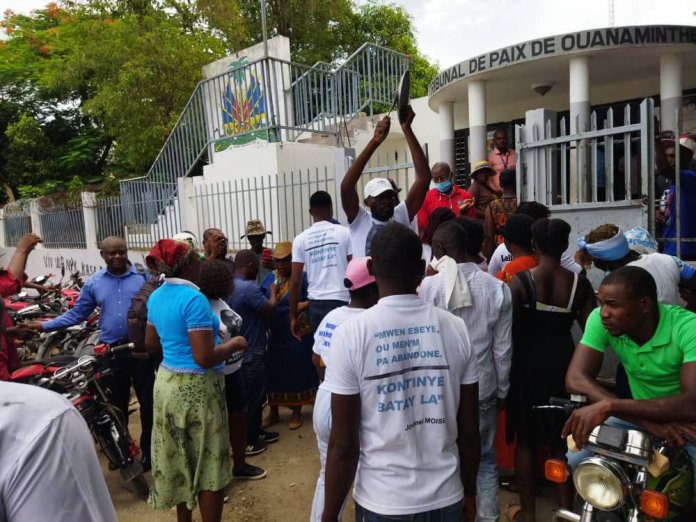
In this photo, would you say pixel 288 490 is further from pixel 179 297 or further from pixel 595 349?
pixel 595 349

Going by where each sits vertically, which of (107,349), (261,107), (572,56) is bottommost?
(107,349)

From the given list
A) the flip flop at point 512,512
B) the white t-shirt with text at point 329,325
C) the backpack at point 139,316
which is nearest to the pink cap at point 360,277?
the white t-shirt with text at point 329,325

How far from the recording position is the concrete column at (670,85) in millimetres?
7562

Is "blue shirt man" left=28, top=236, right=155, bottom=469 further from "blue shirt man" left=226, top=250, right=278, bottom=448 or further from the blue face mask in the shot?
the blue face mask

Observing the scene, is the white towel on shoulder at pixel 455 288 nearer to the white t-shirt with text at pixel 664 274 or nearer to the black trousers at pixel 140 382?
the white t-shirt with text at pixel 664 274

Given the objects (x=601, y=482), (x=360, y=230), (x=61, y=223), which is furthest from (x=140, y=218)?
(x=601, y=482)

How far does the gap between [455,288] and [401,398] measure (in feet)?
3.47

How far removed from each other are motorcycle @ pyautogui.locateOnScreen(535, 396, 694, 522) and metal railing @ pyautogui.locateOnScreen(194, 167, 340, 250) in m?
5.11

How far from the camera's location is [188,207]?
9.20 metres

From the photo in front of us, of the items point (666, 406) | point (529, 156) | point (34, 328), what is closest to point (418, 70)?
point (529, 156)

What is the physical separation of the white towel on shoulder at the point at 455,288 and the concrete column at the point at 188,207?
7165 mm

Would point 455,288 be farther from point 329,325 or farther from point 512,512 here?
point 512,512

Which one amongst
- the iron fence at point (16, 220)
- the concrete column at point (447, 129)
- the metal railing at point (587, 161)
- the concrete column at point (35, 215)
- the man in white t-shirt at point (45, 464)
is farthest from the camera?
the iron fence at point (16, 220)

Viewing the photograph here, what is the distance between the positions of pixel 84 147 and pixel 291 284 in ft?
50.4
